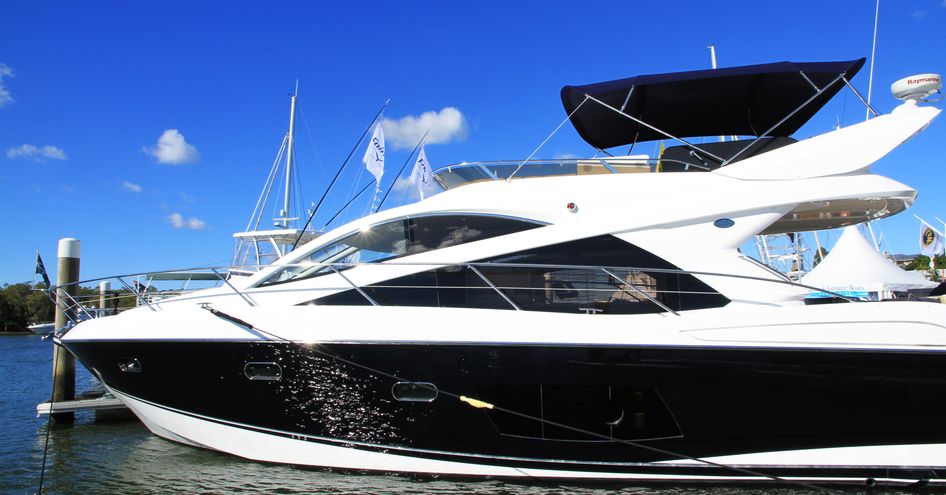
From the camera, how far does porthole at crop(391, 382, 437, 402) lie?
4.81 m

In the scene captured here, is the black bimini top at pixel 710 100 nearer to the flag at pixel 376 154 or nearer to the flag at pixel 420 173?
the flag at pixel 420 173

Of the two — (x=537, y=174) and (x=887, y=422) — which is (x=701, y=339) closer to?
(x=887, y=422)

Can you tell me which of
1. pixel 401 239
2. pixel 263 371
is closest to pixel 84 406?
pixel 263 371

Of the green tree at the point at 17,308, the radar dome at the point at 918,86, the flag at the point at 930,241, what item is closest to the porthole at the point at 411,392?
the radar dome at the point at 918,86

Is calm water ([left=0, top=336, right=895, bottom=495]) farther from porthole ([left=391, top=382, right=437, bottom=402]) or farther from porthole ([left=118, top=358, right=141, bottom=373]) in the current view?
porthole ([left=118, top=358, right=141, bottom=373])

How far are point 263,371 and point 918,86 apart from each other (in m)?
6.68

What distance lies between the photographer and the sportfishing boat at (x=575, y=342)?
14.6 feet

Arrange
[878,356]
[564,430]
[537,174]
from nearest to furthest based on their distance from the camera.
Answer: [878,356]
[564,430]
[537,174]

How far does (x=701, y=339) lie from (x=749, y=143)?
265 centimetres

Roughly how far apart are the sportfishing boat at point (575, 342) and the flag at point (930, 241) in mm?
19427

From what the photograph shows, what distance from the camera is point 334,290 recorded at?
5.16 m

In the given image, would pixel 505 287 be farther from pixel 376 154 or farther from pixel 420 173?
pixel 376 154

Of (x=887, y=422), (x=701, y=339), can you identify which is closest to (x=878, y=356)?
(x=887, y=422)

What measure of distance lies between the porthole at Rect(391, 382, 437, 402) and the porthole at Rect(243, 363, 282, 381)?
1076mm
